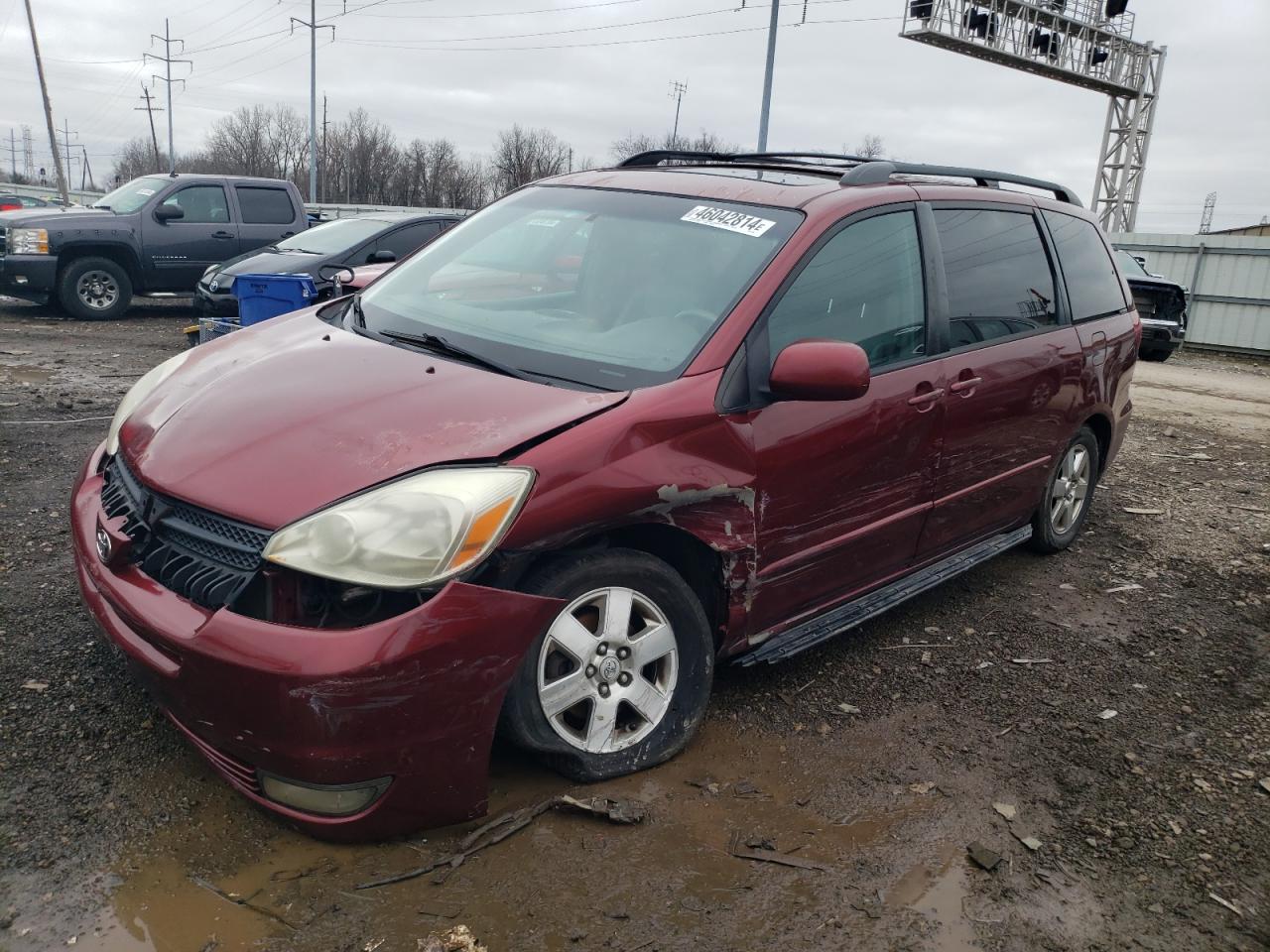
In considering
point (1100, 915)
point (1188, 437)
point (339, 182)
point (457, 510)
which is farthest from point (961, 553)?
point (339, 182)

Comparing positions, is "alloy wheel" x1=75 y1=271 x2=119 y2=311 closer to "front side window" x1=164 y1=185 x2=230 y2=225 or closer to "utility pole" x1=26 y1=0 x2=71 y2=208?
"front side window" x1=164 y1=185 x2=230 y2=225

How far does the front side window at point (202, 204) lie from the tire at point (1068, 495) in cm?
1129

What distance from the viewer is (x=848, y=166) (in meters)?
4.15

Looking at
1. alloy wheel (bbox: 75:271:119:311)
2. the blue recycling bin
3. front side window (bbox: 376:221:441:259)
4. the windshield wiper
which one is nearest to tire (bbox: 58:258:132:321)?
alloy wheel (bbox: 75:271:119:311)

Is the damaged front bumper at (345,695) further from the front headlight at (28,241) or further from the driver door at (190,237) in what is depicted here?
the driver door at (190,237)

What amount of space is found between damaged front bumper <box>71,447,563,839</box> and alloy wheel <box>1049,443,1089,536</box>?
342cm

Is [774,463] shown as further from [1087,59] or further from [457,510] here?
[1087,59]

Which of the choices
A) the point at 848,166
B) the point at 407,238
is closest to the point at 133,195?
the point at 407,238

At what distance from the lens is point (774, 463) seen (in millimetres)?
3062

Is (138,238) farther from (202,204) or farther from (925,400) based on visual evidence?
(925,400)

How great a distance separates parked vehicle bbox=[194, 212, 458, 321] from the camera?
34.2 ft

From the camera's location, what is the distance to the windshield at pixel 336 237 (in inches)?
430

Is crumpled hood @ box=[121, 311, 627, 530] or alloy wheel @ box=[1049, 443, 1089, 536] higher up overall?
crumpled hood @ box=[121, 311, 627, 530]

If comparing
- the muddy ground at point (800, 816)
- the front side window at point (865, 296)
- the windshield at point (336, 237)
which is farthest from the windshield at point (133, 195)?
the front side window at point (865, 296)
